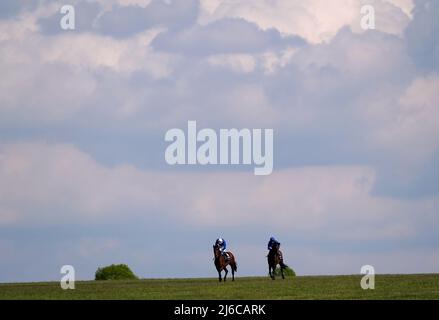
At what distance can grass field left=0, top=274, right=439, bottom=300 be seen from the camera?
53.5 meters

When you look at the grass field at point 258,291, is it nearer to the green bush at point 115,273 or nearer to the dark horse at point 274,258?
the dark horse at point 274,258

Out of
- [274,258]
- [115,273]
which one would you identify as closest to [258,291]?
[274,258]

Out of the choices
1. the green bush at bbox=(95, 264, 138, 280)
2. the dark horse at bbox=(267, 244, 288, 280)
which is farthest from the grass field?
the green bush at bbox=(95, 264, 138, 280)

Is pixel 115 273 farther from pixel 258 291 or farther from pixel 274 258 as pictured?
pixel 258 291

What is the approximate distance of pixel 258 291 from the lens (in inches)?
2256

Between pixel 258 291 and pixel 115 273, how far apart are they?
39.2 meters

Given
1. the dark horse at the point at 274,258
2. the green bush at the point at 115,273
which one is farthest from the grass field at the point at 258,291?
the green bush at the point at 115,273

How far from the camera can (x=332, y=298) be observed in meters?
51.7

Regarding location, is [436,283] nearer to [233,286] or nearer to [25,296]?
[233,286]

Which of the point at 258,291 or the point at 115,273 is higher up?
the point at 115,273

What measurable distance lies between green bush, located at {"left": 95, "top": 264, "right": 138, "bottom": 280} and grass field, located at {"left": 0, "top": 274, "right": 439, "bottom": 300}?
2860cm

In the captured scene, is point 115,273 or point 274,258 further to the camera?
point 115,273
